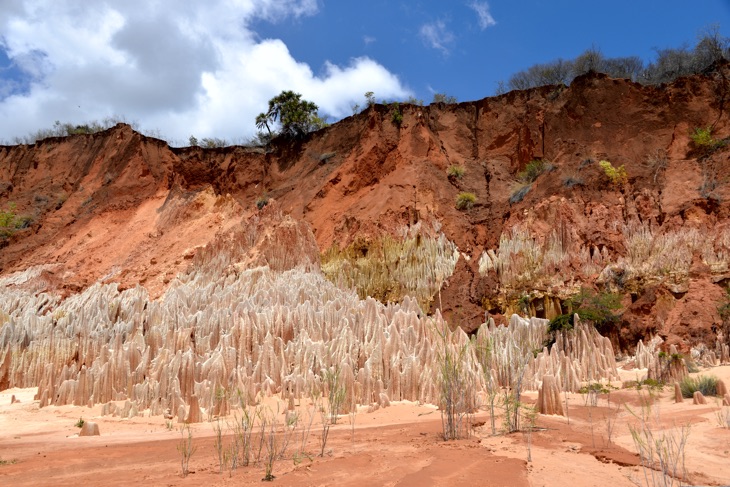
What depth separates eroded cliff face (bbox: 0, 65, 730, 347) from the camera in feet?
45.8

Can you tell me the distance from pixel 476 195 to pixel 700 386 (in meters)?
12.4

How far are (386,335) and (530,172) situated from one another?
11703 millimetres

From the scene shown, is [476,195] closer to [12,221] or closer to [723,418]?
[723,418]

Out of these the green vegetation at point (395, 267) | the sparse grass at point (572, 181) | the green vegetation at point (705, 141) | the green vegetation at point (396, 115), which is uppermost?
the green vegetation at point (396, 115)

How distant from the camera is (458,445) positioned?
5625 mm

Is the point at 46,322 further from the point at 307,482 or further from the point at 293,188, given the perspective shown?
the point at 307,482

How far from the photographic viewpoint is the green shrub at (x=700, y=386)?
26.3 feet

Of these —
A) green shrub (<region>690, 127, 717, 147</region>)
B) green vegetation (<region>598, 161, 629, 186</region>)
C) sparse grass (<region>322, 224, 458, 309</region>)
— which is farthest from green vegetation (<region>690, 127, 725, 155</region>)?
sparse grass (<region>322, 224, 458, 309</region>)

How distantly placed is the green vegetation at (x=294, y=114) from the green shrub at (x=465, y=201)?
9381 millimetres

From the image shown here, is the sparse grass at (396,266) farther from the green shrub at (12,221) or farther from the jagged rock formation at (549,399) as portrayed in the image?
the green shrub at (12,221)

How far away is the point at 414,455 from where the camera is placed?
525cm

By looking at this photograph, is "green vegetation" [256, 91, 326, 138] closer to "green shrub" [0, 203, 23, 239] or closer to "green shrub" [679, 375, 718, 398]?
"green shrub" [0, 203, 23, 239]

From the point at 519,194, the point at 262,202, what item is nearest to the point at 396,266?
the point at 519,194

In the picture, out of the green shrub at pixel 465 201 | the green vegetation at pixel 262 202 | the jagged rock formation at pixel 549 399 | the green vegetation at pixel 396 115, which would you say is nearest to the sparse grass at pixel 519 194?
the green shrub at pixel 465 201
